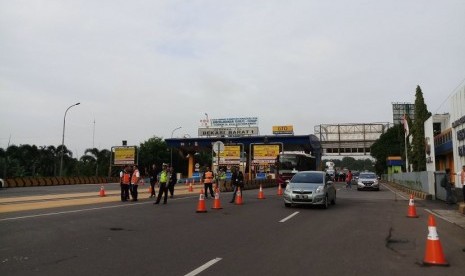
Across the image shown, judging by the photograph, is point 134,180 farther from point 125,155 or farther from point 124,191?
point 125,155

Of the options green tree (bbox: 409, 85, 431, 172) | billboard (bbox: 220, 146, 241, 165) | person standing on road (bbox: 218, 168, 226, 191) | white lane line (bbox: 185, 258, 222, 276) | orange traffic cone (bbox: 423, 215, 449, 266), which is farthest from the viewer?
billboard (bbox: 220, 146, 241, 165)

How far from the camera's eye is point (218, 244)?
351 inches

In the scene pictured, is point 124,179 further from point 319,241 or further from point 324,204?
point 319,241

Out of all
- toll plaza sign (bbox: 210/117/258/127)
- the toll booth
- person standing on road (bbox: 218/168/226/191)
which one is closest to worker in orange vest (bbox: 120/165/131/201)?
person standing on road (bbox: 218/168/226/191)

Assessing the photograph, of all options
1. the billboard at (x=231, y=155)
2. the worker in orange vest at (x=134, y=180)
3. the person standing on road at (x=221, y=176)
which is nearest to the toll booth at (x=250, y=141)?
the billboard at (x=231, y=155)

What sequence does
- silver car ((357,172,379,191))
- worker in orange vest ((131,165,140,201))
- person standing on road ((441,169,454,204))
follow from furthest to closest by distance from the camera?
1. silver car ((357,172,379,191))
2. person standing on road ((441,169,454,204))
3. worker in orange vest ((131,165,140,201))

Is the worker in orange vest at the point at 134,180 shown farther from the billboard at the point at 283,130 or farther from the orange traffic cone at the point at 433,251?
the billboard at the point at 283,130

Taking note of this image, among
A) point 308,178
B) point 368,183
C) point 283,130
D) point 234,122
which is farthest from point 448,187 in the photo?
point 234,122

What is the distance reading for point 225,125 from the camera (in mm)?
79188

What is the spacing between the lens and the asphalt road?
683cm

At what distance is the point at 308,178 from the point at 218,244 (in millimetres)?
9728

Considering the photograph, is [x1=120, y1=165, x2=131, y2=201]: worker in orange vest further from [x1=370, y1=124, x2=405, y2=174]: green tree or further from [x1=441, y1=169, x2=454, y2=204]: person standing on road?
[x1=370, y1=124, x2=405, y2=174]: green tree

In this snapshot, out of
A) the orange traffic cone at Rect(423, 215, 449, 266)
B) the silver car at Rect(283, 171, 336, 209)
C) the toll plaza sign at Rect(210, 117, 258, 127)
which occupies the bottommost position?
the orange traffic cone at Rect(423, 215, 449, 266)

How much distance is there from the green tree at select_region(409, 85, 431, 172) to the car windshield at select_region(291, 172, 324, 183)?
27.6m
